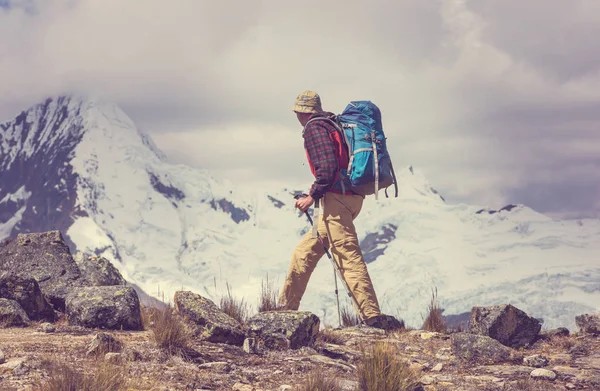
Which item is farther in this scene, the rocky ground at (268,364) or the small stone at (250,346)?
the small stone at (250,346)

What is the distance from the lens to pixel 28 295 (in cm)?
1045

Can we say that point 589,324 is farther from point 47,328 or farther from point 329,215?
point 47,328

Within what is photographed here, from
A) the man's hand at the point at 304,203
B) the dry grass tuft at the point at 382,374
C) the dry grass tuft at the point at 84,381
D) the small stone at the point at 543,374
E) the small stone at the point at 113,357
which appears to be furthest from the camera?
the man's hand at the point at 304,203

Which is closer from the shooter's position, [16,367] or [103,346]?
[16,367]

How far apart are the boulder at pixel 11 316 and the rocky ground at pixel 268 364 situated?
0.26 metres

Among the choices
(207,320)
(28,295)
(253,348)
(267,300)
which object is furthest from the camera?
(28,295)

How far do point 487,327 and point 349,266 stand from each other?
1879 mm

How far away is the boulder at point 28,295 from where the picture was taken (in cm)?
1038

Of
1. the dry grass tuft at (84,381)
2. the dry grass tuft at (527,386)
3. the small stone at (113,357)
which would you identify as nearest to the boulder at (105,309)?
the small stone at (113,357)

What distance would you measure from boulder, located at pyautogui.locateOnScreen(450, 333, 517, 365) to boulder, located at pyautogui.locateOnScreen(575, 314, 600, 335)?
2.14 m

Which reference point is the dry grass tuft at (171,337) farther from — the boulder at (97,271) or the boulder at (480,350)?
the boulder at (97,271)

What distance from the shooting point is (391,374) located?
6.38m

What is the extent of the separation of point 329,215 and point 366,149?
1.01 m

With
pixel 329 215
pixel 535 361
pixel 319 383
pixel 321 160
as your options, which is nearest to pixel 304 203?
pixel 329 215
